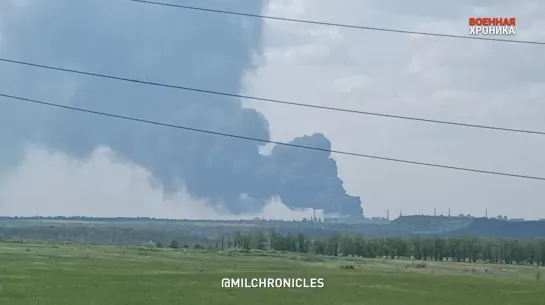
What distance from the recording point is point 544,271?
5009 centimetres

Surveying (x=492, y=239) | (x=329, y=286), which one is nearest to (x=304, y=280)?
(x=329, y=286)

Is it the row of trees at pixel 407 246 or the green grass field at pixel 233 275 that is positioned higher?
the row of trees at pixel 407 246

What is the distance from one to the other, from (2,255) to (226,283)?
72.3 feet

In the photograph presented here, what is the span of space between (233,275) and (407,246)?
63.0ft

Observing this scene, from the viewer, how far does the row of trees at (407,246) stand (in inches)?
2045

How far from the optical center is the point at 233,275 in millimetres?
40312

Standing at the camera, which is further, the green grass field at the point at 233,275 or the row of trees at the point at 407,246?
the row of trees at the point at 407,246

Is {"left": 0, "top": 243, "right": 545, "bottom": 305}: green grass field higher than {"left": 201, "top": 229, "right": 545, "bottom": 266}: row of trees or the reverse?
the reverse

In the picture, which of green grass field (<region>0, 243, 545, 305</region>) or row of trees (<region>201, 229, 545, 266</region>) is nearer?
green grass field (<region>0, 243, 545, 305</region>)

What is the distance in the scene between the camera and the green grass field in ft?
114

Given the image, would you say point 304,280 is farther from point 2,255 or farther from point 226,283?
point 2,255

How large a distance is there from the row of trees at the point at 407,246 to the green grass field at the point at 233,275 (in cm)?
169

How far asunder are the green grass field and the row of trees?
1.69 metres

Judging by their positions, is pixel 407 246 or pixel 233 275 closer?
pixel 233 275
